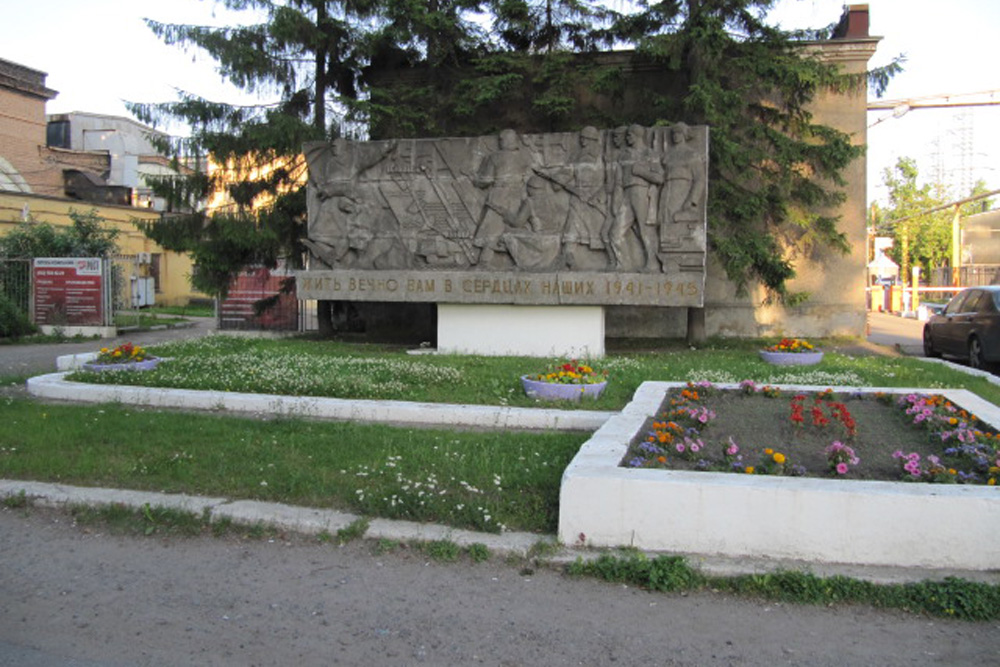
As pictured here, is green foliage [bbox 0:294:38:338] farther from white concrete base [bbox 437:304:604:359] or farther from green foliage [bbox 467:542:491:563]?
green foliage [bbox 467:542:491:563]

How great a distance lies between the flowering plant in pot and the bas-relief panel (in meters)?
4.01

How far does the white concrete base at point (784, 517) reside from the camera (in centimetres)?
470

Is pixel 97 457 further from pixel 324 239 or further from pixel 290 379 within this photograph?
pixel 324 239

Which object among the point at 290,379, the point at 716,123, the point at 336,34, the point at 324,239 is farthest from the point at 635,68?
the point at 290,379

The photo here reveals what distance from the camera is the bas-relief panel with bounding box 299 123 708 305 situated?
13.7 metres

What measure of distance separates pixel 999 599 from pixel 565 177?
10.8m

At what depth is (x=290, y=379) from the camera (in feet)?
35.0

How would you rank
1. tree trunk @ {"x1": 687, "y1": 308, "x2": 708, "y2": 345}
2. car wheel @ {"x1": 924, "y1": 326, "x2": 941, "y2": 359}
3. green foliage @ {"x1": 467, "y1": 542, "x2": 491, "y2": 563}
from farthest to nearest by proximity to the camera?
car wheel @ {"x1": 924, "y1": 326, "x2": 941, "y2": 359}
tree trunk @ {"x1": 687, "y1": 308, "x2": 708, "y2": 345}
green foliage @ {"x1": 467, "y1": 542, "x2": 491, "y2": 563}

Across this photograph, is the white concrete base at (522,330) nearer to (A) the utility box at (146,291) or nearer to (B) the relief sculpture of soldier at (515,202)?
(B) the relief sculpture of soldier at (515,202)

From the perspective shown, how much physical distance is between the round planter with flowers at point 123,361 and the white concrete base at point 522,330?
509 centimetres

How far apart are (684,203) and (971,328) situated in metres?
6.75

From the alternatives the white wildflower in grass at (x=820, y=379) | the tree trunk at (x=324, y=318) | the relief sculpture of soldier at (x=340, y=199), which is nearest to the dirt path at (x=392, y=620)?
the white wildflower in grass at (x=820, y=379)

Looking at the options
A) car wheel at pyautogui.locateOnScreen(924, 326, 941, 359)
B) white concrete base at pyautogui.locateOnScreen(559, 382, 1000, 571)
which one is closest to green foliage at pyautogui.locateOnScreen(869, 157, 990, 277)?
car wheel at pyautogui.locateOnScreen(924, 326, 941, 359)

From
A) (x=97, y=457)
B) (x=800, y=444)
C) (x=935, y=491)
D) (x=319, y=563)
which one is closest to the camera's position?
(x=935, y=491)
